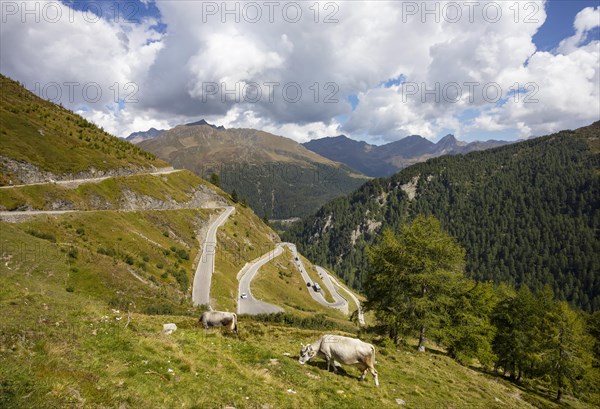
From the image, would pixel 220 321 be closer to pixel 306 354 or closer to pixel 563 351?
pixel 306 354

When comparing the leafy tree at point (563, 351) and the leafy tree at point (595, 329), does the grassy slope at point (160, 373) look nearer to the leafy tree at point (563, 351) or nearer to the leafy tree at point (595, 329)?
the leafy tree at point (563, 351)

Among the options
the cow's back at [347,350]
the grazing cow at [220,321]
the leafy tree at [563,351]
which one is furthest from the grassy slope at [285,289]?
the cow's back at [347,350]

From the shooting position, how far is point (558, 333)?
3731 cm

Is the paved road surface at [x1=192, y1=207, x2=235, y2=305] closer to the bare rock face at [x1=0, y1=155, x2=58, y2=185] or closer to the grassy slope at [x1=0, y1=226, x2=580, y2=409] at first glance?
the bare rock face at [x1=0, y1=155, x2=58, y2=185]

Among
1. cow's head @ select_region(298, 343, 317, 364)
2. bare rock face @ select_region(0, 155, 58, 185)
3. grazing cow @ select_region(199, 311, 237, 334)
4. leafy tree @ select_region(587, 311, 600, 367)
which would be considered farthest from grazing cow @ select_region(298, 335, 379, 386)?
bare rock face @ select_region(0, 155, 58, 185)

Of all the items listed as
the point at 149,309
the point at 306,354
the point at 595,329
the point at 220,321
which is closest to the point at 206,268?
the point at 149,309

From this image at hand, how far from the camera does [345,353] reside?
57.6 feet

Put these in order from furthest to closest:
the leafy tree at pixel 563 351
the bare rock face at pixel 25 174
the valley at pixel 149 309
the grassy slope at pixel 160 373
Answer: the bare rock face at pixel 25 174, the leafy tree at pixel 563 351, the valley at pixel 149 309, the grassy slope at pixel 160 373

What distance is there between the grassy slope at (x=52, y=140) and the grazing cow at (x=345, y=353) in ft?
236

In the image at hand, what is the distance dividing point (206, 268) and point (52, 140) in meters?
54.6

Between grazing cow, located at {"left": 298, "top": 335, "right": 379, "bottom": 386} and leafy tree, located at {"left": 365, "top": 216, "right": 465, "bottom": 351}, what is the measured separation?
13816 mm

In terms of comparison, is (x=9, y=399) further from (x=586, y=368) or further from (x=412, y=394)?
(x=586, y=368)

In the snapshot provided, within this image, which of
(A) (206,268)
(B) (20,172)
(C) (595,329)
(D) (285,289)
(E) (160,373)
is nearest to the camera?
(E) (160,373)

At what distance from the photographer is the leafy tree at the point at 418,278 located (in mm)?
30250
